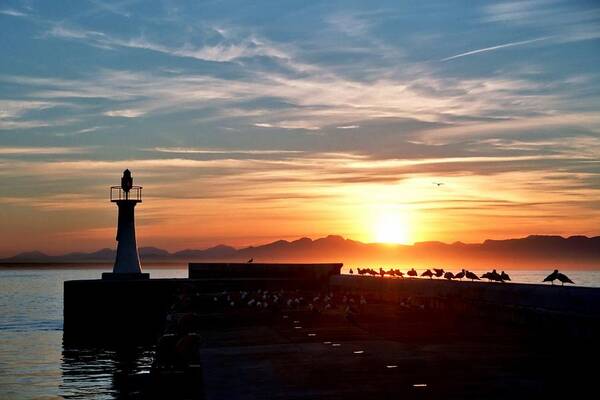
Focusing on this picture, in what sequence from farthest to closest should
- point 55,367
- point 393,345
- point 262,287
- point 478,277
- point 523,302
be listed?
point 262,287
point 478,277
point 55,367
point 523,302
point 393,345

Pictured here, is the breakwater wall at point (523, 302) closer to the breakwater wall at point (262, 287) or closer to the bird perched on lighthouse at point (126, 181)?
the breakwater wall at point (262, 287)

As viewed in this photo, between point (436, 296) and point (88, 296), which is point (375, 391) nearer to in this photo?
point (436, 296)

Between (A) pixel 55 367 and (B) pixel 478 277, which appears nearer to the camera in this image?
(A) pixel 55 367

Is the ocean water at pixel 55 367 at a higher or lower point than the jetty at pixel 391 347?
lower

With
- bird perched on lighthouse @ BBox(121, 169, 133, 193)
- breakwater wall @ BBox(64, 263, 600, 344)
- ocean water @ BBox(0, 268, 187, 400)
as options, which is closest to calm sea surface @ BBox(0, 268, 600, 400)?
ocean water @ BBox(0, 268, 187, 400)

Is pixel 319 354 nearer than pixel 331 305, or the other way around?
pixel 319 354

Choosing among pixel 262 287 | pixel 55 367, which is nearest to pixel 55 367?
pixel 55 367

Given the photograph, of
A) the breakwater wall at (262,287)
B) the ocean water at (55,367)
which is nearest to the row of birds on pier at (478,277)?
the breakwater wall at (262,287)

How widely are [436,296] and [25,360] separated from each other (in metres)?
18.3

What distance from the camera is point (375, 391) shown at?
12539 mm

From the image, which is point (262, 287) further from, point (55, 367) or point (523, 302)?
point (523, 302)

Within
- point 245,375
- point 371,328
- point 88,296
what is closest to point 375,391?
point 245,375

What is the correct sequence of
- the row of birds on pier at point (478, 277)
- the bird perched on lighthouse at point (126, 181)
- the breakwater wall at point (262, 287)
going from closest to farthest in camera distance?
the breakwater wall at point (262, 287) → the row of birds on pier at point (478, 277) → the bird perched on lighthouse at point (126, 181)

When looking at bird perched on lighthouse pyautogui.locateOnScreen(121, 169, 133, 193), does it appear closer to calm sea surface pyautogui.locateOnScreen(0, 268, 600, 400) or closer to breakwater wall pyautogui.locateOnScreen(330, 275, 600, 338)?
calm sea surface pyautogui.locateOnScreen(0, 268, 600, 400)
